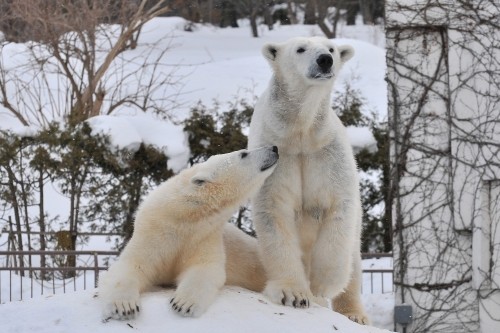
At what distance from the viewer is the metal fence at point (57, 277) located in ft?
35.2

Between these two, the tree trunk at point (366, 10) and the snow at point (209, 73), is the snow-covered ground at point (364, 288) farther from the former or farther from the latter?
the tree trunk at point (366, 10)

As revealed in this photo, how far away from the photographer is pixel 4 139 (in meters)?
11.8

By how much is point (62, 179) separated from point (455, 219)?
5202mm

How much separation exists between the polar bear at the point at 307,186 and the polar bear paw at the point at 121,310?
2.69 ft

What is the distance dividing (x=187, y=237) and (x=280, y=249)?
55 centimetres

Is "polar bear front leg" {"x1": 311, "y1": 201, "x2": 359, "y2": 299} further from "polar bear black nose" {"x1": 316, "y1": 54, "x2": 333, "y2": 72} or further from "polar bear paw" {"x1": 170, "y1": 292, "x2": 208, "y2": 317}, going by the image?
"polar bear paw" {"x1": 170, "y1": 292, "x2": 208, "y2": 317}

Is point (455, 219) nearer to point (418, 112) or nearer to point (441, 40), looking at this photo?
point (418, 112)

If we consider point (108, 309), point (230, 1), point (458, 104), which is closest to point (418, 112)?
point (458, 104)

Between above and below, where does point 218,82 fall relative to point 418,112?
below

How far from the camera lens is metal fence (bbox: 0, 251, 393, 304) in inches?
423

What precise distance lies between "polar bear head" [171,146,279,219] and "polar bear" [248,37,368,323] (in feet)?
0.63

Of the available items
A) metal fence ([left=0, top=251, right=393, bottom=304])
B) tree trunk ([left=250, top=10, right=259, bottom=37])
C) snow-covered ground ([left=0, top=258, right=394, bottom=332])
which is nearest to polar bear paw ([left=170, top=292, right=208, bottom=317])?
snow-covered ground ([left=0, top=258, right=394, bottom=332])

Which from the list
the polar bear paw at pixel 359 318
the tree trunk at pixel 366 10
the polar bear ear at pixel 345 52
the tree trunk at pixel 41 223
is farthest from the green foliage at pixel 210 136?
the tree trunk at pixel 366 10

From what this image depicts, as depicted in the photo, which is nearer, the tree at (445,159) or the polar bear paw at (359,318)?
the polar bear paw at (359,318)
